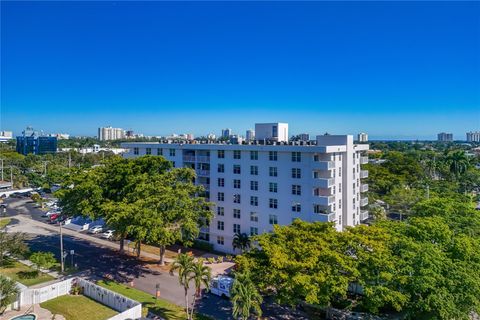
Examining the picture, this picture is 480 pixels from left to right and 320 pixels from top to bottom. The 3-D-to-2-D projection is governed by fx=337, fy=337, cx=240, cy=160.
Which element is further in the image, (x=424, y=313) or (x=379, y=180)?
(x=379, y=180)

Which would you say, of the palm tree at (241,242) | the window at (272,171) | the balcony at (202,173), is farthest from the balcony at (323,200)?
the balcony at (202,173)

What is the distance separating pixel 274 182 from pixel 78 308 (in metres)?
24.2

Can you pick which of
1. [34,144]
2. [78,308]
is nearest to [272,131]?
[78,308]

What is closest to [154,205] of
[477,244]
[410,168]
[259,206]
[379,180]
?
[259,206]

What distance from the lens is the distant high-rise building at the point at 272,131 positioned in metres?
46.9

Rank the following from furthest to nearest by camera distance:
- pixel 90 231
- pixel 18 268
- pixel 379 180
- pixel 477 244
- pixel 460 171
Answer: pixel 460 171, pixel 379 180, pixel 90 231, pixel 18 268, pixel 477 244

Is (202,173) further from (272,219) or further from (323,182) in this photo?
(323,182)

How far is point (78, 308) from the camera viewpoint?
A: 29094 mm

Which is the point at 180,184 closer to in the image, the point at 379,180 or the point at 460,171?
the point at 379,180

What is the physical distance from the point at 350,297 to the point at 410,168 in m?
68.1

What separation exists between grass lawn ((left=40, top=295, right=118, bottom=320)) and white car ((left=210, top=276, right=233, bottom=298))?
8998mm

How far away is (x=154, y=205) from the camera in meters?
34.4

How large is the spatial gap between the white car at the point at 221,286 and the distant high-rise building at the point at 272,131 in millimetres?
20867

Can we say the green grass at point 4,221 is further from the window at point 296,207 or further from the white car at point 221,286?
the window at point 296,207
